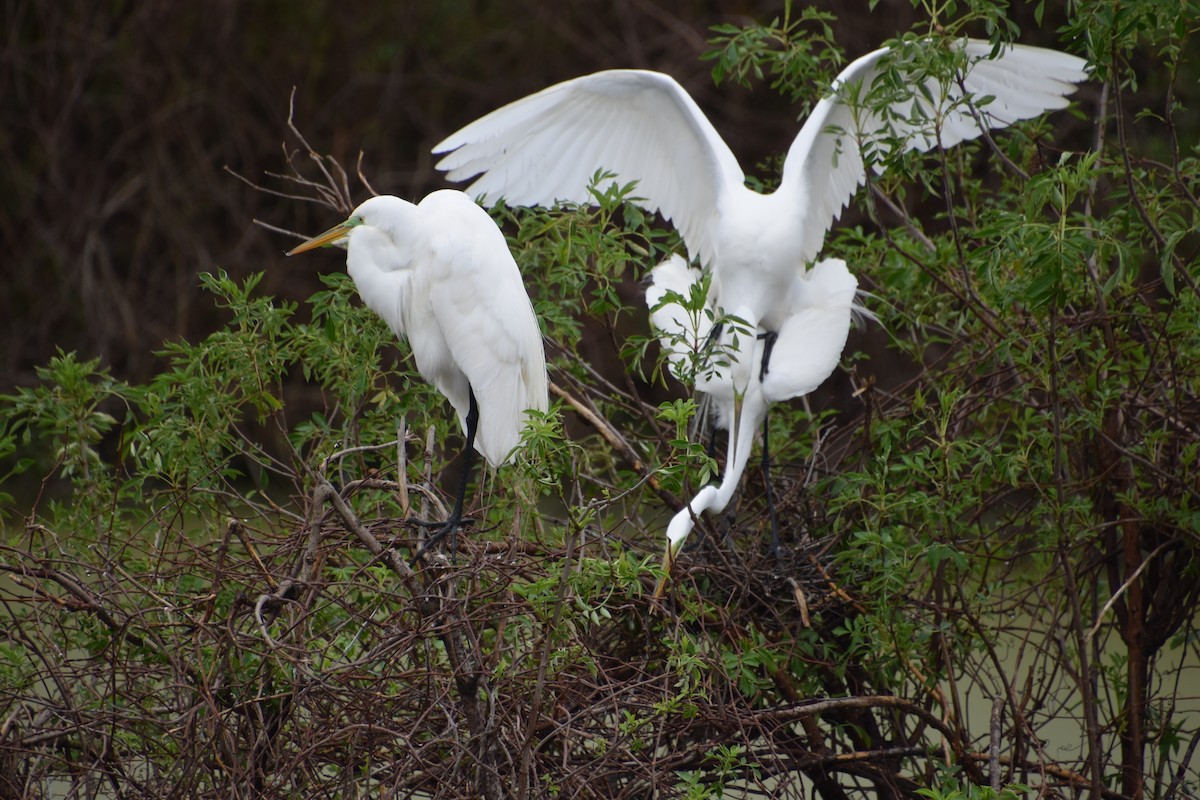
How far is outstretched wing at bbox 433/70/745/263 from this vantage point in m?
3.08

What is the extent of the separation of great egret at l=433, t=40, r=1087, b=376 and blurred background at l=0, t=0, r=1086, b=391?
2.85m

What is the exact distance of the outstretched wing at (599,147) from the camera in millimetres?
3082

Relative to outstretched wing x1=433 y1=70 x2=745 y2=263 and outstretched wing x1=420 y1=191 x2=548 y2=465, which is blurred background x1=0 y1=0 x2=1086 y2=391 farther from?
outstretched wing x1=420 y1=191 x2=548 y2=465

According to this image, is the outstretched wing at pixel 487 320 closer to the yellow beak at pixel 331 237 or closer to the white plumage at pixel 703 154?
the yellow beak at pixel 331 237

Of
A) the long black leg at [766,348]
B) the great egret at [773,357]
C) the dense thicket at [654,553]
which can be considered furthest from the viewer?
the long black leg at [766,348]

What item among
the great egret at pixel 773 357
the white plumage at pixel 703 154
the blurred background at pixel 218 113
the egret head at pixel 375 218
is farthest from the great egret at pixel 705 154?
the blurred background at pixel 218 113

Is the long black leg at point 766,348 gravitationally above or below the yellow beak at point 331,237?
below

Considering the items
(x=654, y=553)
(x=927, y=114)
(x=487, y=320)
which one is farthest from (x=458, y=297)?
(x=927, y=114)

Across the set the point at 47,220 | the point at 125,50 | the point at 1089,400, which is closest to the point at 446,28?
the point at 125,50

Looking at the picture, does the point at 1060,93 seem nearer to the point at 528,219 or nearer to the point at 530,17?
the point at 528,219

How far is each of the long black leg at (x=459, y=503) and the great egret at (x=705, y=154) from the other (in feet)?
1.94

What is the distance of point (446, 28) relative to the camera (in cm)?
671

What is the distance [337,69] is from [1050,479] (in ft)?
16.1

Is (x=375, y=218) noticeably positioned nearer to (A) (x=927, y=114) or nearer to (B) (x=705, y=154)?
(B) (x=705, y=154)
